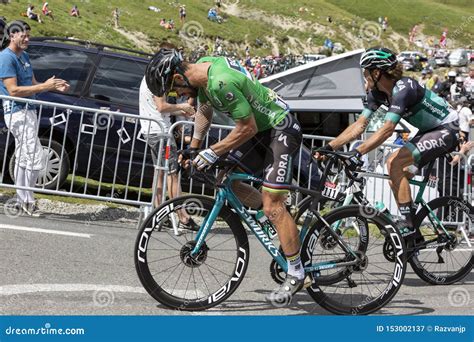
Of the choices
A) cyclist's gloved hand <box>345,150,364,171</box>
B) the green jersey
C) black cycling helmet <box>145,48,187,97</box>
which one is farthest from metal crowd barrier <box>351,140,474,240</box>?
black cycling helmet <box>145,48,187,97</box>

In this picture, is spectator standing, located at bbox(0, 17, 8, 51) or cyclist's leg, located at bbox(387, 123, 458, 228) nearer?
cyclist's leg, located at bbox(387, 123, 458, 228)

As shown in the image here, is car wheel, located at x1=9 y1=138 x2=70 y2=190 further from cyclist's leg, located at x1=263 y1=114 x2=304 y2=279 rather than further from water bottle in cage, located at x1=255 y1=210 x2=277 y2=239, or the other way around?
cyclist's leg, located at x1=263 y1=114 x2=304 y2=279

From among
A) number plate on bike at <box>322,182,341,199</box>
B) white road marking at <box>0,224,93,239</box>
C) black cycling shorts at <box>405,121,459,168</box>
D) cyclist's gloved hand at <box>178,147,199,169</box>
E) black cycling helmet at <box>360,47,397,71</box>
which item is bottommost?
white road marking at <box>0,224,93,239</box>

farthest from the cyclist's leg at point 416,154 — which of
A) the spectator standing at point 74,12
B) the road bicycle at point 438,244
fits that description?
the spectator standing at point 74,12

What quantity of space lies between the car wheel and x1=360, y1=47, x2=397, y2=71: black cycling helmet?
427 centimetres

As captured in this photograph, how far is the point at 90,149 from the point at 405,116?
13.4 feet

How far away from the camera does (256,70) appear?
40.0 metres

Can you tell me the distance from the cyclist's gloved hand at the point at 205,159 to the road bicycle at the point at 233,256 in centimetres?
14

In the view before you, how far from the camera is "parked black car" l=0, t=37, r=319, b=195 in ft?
30.6

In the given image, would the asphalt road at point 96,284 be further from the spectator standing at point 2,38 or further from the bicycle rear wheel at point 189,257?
the spectator standing at point 2,38

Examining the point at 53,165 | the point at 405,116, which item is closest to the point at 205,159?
the point at 405,116

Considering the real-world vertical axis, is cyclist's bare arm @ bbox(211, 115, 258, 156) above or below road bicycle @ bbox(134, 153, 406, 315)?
above
